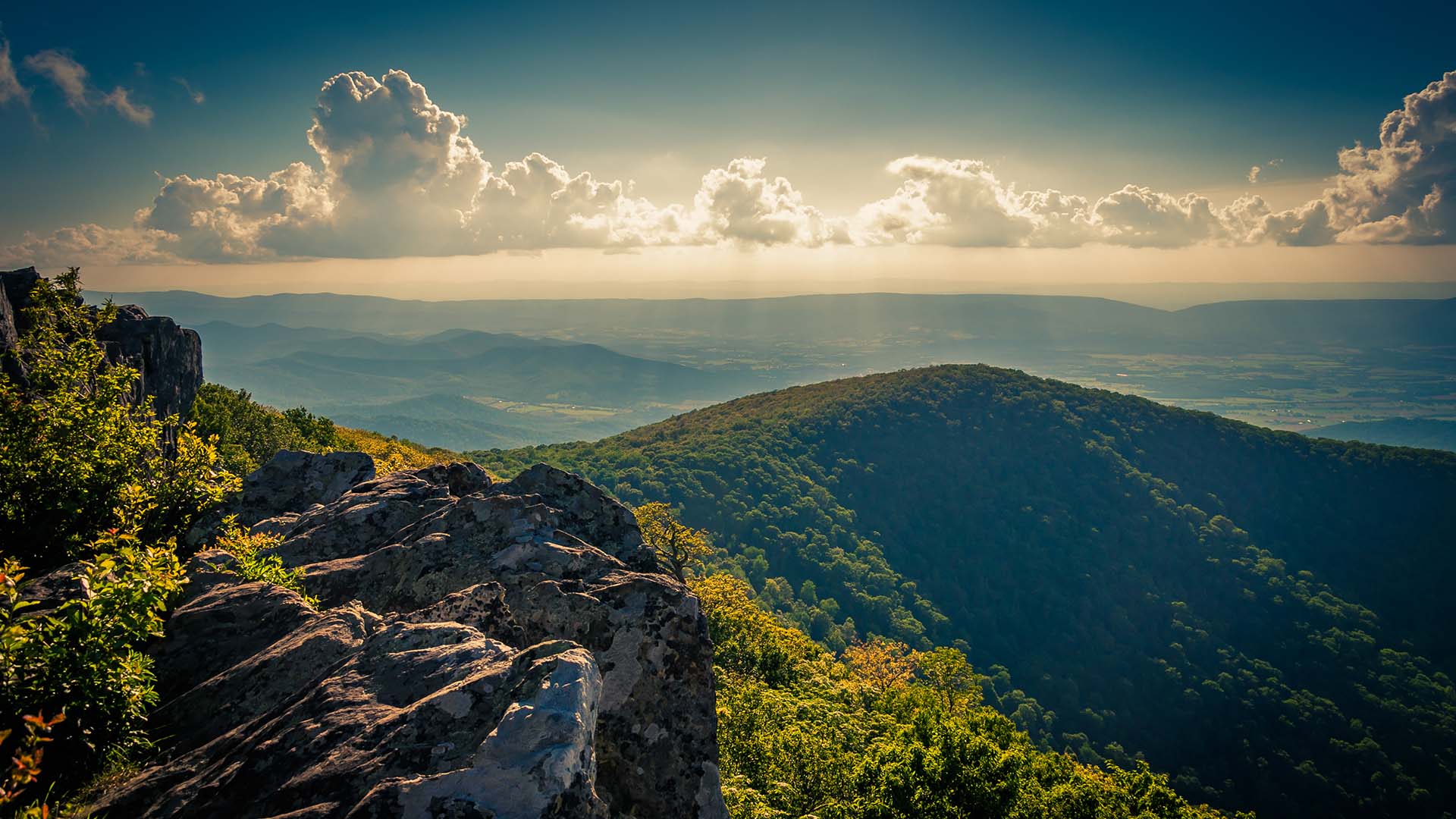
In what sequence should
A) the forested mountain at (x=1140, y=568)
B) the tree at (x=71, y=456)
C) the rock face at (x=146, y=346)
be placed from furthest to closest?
the forested mountain at (x=1140, y=568) → the rock face at (x=146, y=346) → the tree at (x=71, y=456)

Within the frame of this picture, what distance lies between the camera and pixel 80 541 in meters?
11.6

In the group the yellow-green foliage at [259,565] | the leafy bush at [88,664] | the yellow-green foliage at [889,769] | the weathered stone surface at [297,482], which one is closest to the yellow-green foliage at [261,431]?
the weathered stone surface at [297,482]

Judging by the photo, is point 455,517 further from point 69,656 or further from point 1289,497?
point 1289,497

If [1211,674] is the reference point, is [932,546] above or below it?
above

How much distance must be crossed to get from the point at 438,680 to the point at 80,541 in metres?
8.36

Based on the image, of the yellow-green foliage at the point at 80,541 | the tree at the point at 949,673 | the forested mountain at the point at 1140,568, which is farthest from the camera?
the forested mountain at the point at 1140,568

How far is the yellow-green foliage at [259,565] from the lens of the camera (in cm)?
1262

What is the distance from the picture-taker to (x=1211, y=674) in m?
130

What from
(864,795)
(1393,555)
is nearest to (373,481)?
(864,795)

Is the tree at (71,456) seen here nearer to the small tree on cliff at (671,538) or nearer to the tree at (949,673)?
the small tree on cliff at (671,538)

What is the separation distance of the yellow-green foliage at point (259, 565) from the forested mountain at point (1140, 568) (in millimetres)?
117268

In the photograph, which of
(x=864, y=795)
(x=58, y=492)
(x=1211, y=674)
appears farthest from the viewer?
(x=1211, y=674)

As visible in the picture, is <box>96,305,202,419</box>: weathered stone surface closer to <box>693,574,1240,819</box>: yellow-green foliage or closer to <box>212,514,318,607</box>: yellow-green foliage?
<box>212,514,318,607</box>: yellow-green foliage

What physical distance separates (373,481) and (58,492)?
9394 millimetres
